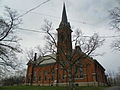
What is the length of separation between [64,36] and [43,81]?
18.7 metres

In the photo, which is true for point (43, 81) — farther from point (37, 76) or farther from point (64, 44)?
point (64, 44)

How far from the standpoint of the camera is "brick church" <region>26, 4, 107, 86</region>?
104 feet

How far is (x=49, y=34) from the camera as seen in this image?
25250 millimetres

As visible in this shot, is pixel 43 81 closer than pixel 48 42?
No

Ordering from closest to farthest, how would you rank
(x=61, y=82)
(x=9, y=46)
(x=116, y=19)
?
1. (x=116, y=19)
2. (x=9, y=46)
3. (x=61, y=82)

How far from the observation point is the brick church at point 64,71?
104 feet

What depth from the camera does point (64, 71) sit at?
125ft

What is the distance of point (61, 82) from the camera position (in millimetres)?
36812

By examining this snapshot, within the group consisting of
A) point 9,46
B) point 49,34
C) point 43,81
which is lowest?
point 43,81

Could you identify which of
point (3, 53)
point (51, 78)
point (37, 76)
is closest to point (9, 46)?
point (3, 53)

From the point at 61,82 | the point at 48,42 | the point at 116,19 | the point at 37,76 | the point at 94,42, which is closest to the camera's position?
the point at 116,19

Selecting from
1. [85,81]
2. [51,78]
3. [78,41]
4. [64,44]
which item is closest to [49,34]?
[78,41]

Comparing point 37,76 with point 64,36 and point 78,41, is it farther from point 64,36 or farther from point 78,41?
point 78,41

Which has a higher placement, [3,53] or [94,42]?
[94,42]
